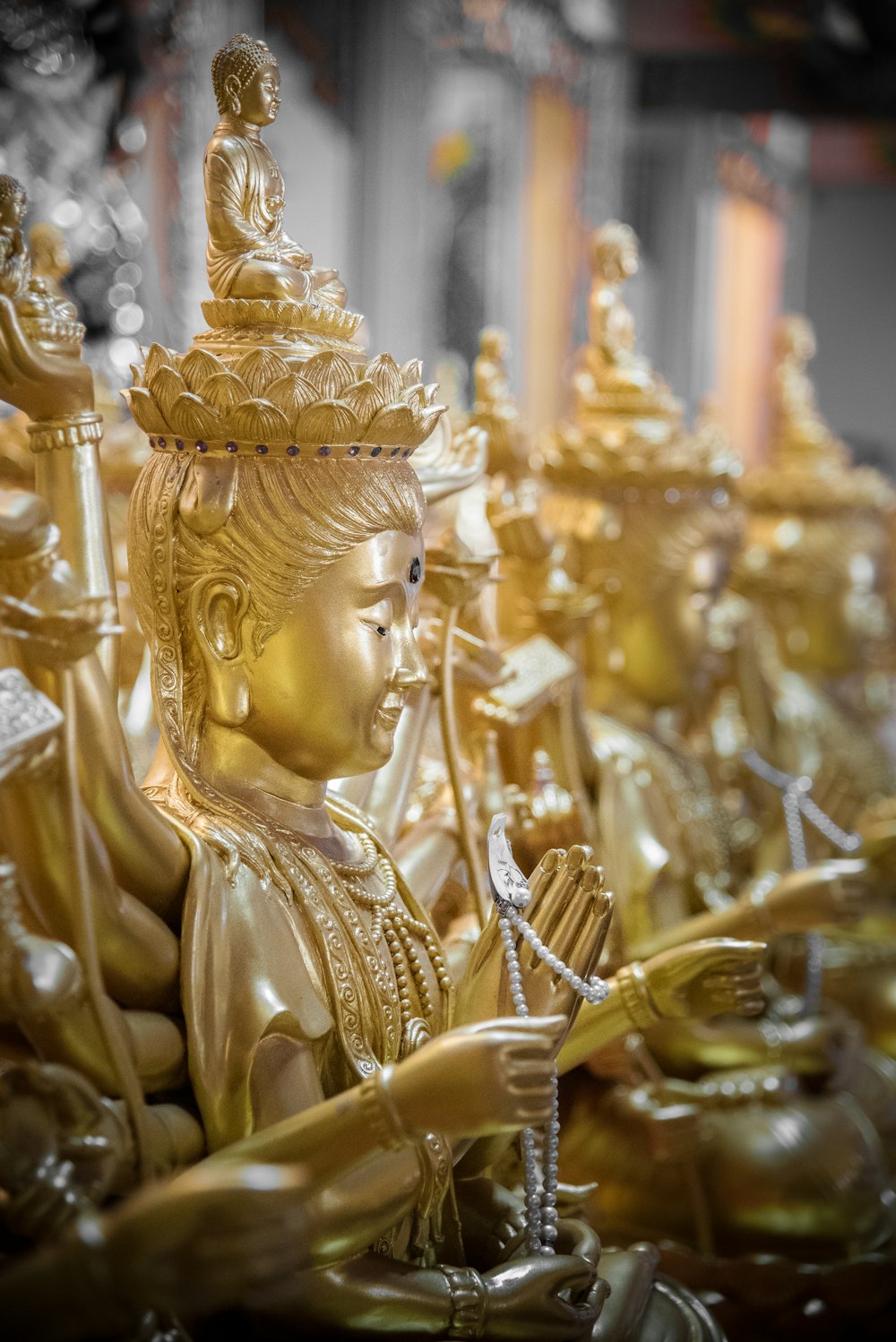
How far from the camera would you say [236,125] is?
4.56 ft

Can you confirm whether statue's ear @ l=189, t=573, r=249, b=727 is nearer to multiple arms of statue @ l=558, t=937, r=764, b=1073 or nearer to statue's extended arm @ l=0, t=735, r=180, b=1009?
statue's extended arm @ l=0, t=735, r=180, b=1009

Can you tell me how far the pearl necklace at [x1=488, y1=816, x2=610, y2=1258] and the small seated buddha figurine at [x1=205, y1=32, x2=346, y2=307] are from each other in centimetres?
55

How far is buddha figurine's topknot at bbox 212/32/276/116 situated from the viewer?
1.35 metres

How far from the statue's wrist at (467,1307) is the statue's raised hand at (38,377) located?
802 mm

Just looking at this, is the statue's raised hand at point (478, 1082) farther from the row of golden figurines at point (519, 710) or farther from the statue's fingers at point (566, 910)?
the row of golden figurines at point (519, 710)

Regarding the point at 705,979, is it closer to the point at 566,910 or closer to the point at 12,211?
the point at 566,910

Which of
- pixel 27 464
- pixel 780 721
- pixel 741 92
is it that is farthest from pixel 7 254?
pixel 741 92

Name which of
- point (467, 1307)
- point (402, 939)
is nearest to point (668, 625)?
point (402, 939)

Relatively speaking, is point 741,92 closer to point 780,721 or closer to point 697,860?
point 780,721

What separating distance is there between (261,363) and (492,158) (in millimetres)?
3678

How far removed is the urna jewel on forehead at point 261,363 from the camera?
4.31ft

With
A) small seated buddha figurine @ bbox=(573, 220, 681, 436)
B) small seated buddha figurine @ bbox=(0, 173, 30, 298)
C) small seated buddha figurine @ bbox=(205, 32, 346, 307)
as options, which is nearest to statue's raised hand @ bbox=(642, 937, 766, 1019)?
small seated buddha figurine @ bbox=(205, 32, 346, 307)

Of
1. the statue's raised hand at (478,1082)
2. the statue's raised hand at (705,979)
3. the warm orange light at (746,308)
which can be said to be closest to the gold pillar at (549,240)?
the warm orange light at (746,308)

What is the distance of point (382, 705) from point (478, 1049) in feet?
1.29
